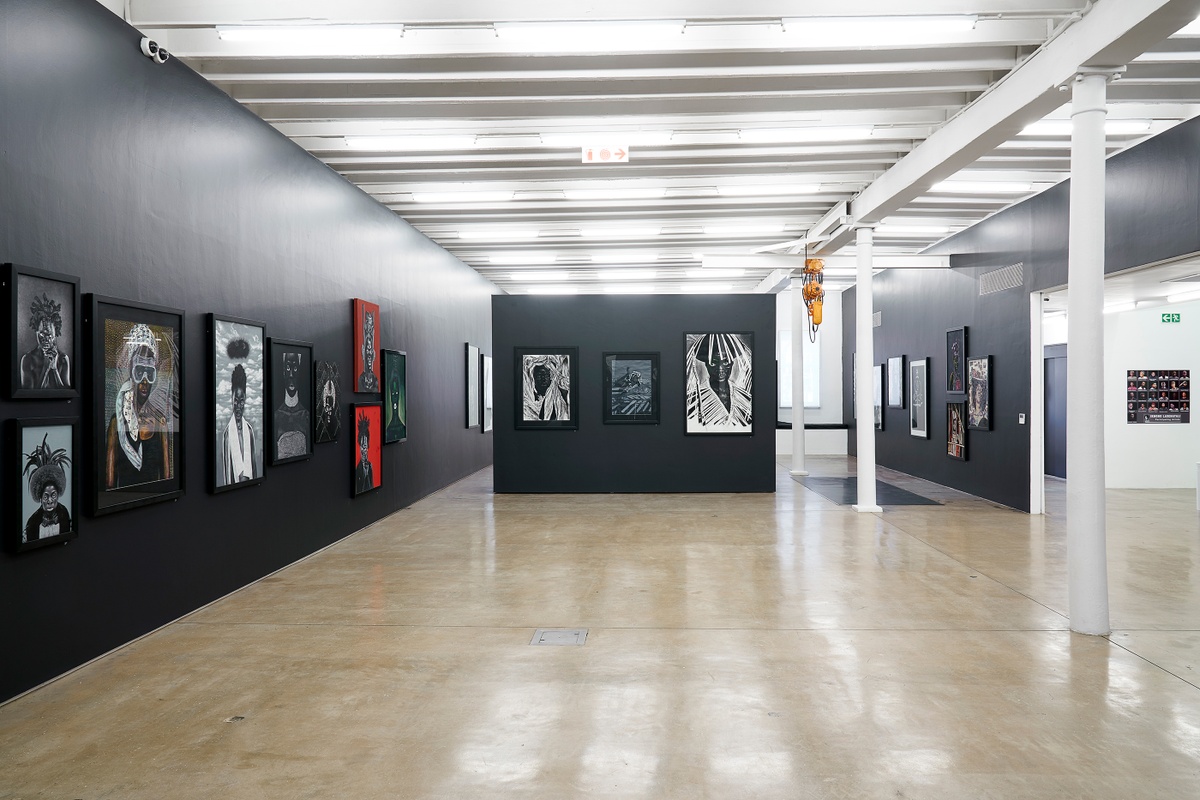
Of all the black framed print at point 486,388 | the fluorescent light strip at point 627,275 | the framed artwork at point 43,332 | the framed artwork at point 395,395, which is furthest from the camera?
the fluorescent light strip at point 627,275

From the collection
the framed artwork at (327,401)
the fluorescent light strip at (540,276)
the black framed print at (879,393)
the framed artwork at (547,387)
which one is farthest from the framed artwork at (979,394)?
the framed artwork at (327,401)

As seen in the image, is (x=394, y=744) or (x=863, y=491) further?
(x=863, y=491)

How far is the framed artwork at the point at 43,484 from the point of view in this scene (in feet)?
13.1

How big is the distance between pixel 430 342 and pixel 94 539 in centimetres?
761

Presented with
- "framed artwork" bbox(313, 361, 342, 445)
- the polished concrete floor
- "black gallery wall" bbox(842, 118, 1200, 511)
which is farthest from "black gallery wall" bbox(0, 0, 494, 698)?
"black gallery wall" bbox(842, 118, 1200, 511)

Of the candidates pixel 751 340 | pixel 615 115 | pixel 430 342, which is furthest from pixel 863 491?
pixel 430 342

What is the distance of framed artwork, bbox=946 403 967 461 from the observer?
12008 millimetres

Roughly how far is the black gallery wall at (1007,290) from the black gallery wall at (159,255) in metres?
8.46

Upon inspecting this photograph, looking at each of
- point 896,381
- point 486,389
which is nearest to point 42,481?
point 486,389

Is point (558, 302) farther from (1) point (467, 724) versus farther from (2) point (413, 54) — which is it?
(1) point (467, 724)

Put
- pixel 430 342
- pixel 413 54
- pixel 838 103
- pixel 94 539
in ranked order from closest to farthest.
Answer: pixel 94 539, pixel 413 54, pixel 838 103, pixel 430 342

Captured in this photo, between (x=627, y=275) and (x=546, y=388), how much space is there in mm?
5395

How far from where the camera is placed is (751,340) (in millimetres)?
12344

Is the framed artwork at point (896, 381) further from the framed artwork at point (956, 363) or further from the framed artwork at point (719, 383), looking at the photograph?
the framed artwork at point (719, 383)
